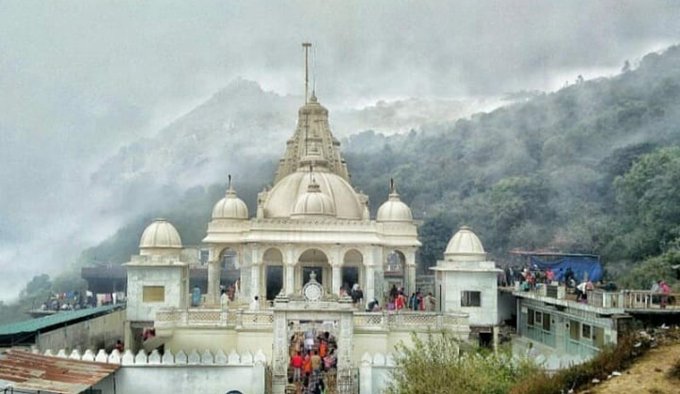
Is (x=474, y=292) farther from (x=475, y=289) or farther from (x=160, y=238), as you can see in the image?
(x=160, y=238)

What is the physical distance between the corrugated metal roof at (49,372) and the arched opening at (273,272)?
13.0 m

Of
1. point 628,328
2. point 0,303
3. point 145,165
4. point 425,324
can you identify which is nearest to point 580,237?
point 425,324

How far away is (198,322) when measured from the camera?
2730cm

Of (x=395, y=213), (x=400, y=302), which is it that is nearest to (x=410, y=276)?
(x=395, y=213)

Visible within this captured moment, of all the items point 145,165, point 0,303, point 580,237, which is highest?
point 145,165

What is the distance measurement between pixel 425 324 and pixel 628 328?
7.49 m

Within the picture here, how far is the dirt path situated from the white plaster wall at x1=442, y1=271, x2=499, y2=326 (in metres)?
12.8

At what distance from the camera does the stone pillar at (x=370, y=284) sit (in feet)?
105

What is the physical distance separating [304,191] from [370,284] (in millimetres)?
5393

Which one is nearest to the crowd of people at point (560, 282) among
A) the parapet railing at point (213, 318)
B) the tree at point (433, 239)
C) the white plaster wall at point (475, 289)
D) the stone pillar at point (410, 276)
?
the white plaster wall at point (475, 289)

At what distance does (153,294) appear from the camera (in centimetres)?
2908

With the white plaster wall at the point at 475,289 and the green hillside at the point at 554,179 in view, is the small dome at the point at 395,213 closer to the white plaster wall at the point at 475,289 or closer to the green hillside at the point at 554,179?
the white plaster wall at the point at 475,289

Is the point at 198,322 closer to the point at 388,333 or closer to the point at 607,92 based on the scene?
the point at 388,333

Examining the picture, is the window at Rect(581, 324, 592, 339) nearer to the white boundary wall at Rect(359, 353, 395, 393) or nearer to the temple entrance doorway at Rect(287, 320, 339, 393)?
the white boundary wall at Rect(359, 353, 395, 393)
